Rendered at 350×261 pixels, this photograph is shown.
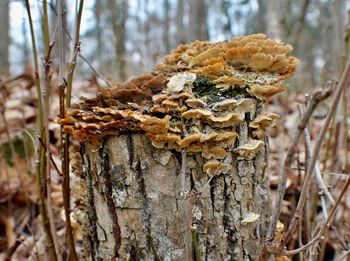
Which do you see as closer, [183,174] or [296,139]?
[296,139]

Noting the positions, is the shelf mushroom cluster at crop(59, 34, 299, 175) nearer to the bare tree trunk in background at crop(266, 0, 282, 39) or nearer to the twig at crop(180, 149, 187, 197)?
the twig at crop(180, 149, 187, 197)

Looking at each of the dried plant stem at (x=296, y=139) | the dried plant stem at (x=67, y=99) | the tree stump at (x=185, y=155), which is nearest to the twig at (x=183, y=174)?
the tree stump at (x=185, y=155)

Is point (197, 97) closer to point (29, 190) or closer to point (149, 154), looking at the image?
point (149, 154)

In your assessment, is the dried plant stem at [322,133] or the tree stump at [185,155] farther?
the tree stump at [185,155]

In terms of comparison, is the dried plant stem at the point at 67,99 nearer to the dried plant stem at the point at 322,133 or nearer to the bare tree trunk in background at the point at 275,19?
the dried plant stem at the point at 322,133

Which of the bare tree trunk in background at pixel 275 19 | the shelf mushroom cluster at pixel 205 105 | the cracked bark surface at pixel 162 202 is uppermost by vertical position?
the bare tree trunk in background at pixel 275 19

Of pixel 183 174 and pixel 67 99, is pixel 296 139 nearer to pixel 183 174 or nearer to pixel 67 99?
pixel 183 174

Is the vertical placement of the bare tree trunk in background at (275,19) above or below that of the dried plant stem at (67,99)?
above

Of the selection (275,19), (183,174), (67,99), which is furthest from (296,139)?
(275,19)
